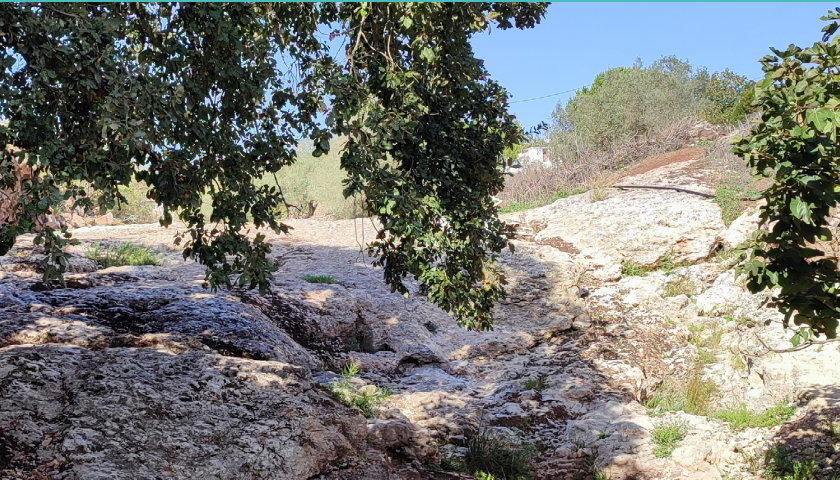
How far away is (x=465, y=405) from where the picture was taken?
27.5 feet

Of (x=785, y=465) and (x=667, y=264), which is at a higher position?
(x=667, y=264)

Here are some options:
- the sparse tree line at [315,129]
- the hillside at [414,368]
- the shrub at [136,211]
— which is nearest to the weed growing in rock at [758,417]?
the hillside at [414,368]

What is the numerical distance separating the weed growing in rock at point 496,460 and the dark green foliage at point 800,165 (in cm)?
329

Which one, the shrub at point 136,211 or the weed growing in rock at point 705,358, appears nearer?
the weed growing in rock at point 705,358

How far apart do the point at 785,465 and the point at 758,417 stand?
1149 mm

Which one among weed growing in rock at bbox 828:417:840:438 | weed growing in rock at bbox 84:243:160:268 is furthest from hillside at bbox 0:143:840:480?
Result: weed growing in rock at bbox 84:243:160:268

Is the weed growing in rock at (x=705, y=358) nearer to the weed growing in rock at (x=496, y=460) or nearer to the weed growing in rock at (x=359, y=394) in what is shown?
the weed growing in rock at (x=496, y=460)

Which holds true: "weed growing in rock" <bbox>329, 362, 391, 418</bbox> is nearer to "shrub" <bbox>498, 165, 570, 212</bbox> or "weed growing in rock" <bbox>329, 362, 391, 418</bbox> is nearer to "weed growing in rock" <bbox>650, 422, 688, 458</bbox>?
"weed growing in rock" <bbox>650, 422, 688, 458</bbox>

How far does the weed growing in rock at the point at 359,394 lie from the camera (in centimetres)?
753

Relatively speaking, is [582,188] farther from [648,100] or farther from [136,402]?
[136,402]

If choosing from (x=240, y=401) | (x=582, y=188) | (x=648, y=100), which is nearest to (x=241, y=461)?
(x=240, y=401)

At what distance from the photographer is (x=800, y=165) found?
3949 millimetres

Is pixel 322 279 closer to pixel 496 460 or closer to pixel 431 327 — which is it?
pixel 431 327

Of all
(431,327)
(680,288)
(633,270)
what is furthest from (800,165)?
(633,270)
